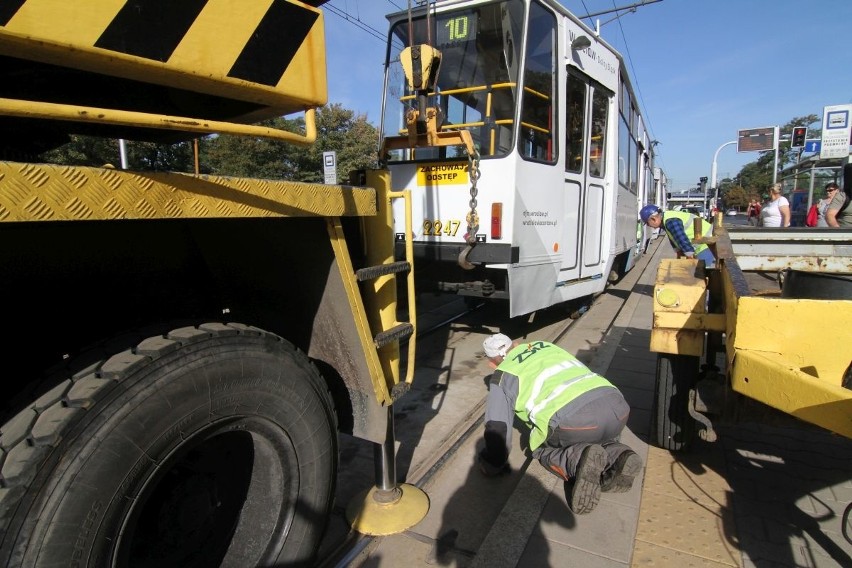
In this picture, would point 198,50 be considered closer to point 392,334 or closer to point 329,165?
point 392,334

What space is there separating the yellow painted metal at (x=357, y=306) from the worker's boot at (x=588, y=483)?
1.14 meters

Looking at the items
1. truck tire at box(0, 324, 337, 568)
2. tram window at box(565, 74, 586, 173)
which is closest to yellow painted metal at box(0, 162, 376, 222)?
truck tire at box(0, 324, 337, 568)

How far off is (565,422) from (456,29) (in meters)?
4.30

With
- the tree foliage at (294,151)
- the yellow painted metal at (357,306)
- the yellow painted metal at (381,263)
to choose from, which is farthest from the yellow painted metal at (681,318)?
the tree foliage at (294,151)

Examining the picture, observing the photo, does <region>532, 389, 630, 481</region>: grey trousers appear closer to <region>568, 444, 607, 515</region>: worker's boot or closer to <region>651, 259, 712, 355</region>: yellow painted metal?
<region>568, 444, 607, 515</region>: worker's boot

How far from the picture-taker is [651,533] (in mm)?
2518

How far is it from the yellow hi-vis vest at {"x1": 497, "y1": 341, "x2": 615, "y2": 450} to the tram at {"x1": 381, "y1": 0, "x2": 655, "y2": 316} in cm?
182

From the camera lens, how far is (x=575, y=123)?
5.79m

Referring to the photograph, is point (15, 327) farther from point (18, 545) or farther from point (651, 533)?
point (651, 533)

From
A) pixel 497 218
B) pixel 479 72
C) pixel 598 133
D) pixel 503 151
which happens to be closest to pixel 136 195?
pixel 497 218

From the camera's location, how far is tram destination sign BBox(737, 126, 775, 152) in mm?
23373

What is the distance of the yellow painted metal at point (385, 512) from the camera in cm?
252

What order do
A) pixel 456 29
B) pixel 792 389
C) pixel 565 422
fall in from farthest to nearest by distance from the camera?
pixel 456 29 → pixel 565 422 → pixel 792 389

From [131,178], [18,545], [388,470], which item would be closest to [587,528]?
[388,470]
